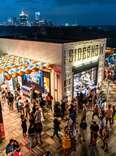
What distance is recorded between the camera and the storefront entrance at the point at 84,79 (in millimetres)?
16848

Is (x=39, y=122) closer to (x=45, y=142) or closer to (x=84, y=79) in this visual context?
(x=45, y=142)

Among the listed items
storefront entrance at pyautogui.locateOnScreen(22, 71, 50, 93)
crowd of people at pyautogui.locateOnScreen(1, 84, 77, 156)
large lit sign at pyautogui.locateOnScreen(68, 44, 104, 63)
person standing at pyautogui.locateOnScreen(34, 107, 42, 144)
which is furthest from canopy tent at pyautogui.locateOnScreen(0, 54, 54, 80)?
person standing at pyautogui.locateOnScreen(34, 107, 42, 144)

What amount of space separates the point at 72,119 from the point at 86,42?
7.64m

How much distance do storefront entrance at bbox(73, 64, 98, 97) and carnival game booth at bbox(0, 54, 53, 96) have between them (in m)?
2.36

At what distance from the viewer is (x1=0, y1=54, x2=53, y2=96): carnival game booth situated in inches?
595

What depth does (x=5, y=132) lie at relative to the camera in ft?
39.7

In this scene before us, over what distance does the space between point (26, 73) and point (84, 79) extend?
5438mm

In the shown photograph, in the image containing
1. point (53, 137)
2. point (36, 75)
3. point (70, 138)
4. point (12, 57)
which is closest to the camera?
point (70, 138)

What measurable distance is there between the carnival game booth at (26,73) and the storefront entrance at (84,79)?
2.36m

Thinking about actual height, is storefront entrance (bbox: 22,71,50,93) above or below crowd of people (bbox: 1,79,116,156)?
above

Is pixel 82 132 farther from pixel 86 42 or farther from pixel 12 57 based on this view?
pixel 12 57

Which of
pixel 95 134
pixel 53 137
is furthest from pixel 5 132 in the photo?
pixel 95 134

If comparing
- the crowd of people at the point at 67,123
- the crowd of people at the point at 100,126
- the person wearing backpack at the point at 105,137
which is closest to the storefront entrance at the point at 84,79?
the crowd of people at the point at 67,123

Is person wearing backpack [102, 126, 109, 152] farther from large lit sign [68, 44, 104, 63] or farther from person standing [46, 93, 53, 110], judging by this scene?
large lit sign [68, 44, 104, 63]
